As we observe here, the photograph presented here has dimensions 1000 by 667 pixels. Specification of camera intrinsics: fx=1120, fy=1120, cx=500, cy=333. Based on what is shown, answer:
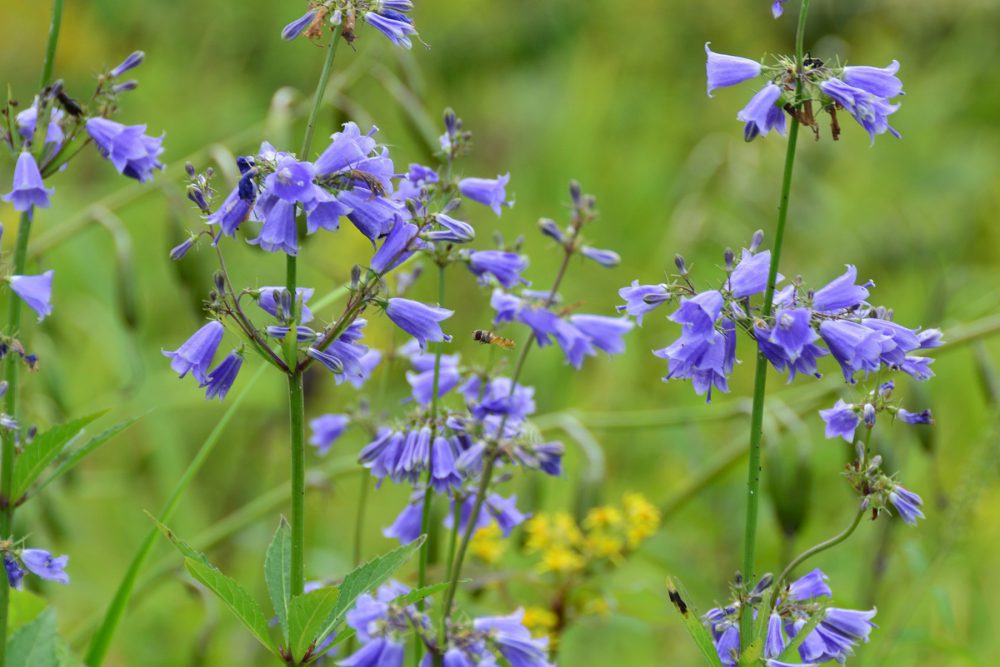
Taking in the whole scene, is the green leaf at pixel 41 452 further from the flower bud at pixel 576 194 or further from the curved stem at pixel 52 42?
the flower bud at pixel 576 194

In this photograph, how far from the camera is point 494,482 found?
1.88 m

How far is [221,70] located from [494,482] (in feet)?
19.1

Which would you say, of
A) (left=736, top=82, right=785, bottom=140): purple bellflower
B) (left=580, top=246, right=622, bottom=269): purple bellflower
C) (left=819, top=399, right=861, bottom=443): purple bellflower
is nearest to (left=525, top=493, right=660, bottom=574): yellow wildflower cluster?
(left=580, top=246, right=622, bottom=269): purple bellflower

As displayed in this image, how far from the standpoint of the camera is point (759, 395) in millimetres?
1321

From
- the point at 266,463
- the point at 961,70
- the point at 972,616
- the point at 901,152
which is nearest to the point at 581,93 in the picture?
the point at 901,152

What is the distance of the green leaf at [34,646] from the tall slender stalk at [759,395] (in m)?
0.93

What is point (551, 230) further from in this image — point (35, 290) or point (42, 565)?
point (42, 565)

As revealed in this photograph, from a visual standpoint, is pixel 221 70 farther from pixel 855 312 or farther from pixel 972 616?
pixel 855 312

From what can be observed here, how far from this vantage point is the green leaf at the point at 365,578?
4.55 feet

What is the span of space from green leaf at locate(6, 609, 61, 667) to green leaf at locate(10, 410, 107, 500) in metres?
0.19

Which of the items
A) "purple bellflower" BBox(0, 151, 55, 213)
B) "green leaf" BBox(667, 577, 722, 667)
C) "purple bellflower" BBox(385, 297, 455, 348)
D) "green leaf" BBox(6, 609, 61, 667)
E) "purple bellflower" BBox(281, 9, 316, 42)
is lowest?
"green leaf" BBox(6, 609, 61, 667)

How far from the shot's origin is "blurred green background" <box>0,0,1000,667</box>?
→ 8.96 ft

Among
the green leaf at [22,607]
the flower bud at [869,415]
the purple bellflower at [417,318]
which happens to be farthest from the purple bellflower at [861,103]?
the green leaf at [22,607]

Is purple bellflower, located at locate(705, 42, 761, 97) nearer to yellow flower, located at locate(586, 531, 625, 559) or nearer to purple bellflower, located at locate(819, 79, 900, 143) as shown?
purple bellflower, located at locate(819, 79, 900, 143)
